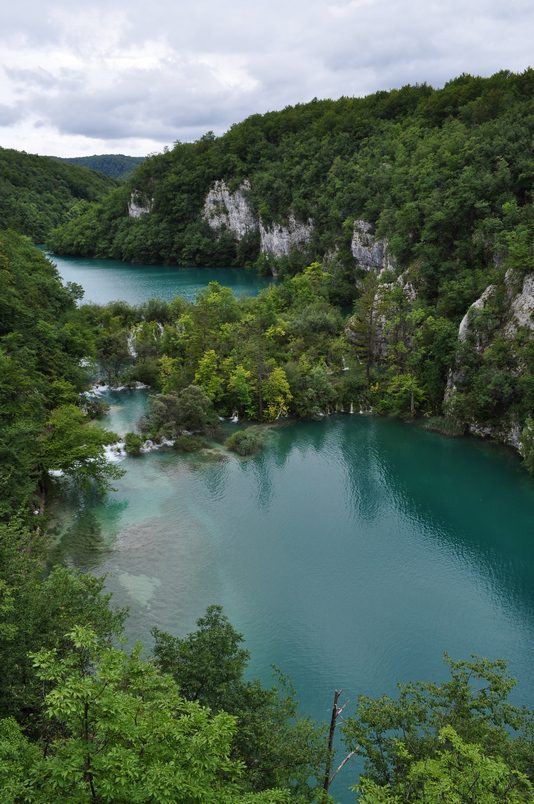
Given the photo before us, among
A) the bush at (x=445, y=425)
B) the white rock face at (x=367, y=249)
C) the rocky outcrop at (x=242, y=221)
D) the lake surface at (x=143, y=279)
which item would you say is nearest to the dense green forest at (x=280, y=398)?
the bush at (x=445, y=425)

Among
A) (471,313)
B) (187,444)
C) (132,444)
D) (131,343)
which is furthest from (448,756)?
(131,343)

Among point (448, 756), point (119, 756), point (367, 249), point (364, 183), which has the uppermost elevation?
point (364, 183)

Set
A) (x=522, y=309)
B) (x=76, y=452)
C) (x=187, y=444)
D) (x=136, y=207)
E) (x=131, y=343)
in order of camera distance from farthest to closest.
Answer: (x=136, y=207)
(x=131, y=343)
(x=187, y=444)
(x=522, y=309)
(x=76, y=452)

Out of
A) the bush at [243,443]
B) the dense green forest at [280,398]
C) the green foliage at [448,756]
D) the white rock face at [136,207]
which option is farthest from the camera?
the white rock face at [136,207]

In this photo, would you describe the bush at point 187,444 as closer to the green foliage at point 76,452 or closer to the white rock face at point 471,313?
the green foliage at point 76,452

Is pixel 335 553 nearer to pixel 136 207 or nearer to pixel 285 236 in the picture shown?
pixel 285 236

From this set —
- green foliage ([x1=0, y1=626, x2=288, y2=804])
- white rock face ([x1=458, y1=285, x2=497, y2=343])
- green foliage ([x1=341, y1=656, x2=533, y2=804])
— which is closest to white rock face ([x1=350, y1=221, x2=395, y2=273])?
white rock face ([x1=458, y1=285, x2=497, y2=343])

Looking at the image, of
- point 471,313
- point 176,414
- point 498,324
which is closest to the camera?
point 498,324
